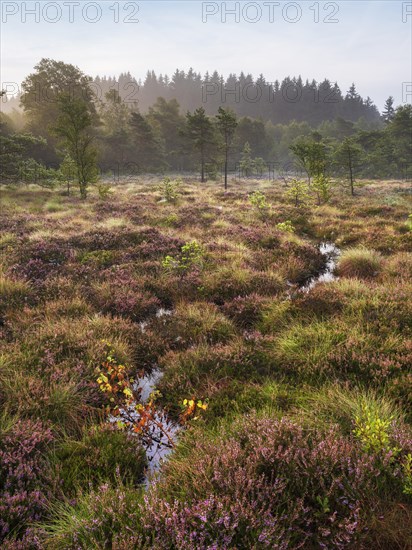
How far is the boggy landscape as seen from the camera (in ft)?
7.78

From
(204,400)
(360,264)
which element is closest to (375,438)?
(204,400)

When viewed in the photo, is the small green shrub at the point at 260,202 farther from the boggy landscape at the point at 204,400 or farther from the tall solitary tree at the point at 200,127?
the tall solitary tree at the point at 200,127

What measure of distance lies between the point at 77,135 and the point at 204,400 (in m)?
23.6

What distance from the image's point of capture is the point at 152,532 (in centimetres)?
222

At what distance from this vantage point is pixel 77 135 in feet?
74.0

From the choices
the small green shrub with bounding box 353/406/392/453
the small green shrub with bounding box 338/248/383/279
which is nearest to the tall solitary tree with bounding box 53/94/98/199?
the small green shrub with bounding box 338/248/383/279

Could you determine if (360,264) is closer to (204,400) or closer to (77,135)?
(204,400)

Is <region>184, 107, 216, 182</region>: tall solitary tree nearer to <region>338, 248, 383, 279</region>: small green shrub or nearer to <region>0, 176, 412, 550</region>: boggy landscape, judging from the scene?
<region>0, 176, 412, 550</region>: boggy landscape

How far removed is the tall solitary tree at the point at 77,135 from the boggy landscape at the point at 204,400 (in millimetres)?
14785

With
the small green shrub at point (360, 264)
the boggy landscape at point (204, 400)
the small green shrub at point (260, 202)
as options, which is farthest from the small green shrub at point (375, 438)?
the small green shrub at point (260, 202)

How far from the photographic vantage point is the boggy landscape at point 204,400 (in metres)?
2.37

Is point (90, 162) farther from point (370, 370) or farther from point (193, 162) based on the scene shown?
point (193, 162)

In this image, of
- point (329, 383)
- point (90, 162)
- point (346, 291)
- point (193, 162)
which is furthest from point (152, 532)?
point (193, 162)

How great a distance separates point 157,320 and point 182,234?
688cm
